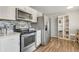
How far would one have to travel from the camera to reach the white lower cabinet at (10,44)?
1.84 m

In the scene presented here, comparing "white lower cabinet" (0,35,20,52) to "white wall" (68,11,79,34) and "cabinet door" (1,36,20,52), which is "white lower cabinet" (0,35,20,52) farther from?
"white wall" (68,11,79,34)

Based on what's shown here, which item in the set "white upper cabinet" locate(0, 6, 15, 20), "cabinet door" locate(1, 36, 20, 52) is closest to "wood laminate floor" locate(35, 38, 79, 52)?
"cabinet door" locate(1, 36, 20, 52)

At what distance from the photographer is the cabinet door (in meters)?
1.89

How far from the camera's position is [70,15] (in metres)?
6.59

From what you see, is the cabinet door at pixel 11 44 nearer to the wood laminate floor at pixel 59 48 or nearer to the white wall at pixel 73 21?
the wood laminate floor at pixel 59 48

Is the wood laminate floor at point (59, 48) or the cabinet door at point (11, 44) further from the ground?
the cabinet door at point (11, 44)

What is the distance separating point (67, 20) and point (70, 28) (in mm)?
654

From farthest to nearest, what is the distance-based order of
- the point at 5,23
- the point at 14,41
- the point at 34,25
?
the point at 34,25 → the point at 5,23 → the point at 14,41

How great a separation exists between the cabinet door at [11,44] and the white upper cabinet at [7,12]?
632 millimetres

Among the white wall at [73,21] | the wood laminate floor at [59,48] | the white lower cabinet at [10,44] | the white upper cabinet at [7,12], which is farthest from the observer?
the white wall at [73,21]

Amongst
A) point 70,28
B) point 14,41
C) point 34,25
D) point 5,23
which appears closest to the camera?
point 14,41

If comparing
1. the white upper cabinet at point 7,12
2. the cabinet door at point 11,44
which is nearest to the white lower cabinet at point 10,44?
the cabinet door at point 11,44
